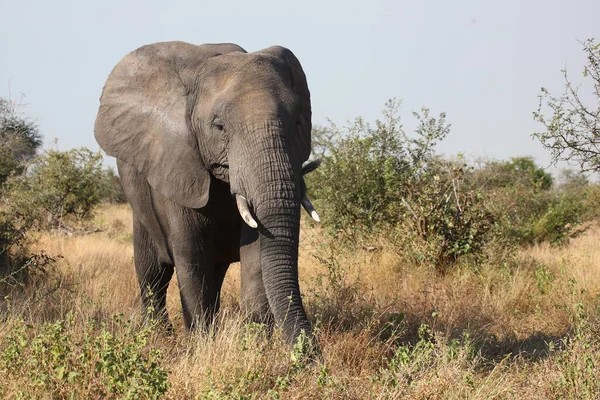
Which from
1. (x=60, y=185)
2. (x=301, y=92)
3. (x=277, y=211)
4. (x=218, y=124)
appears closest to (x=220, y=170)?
(x=218, y=124)

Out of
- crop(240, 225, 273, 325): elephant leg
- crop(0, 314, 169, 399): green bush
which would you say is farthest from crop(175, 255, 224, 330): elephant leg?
crop(0, 314, 169, 399): green bush

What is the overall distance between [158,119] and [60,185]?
437 inches

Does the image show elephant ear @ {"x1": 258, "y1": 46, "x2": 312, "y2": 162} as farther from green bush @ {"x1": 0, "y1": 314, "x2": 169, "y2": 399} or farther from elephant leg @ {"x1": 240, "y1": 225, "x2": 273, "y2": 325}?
green bush @ {"x1": 0, "y1": 314, "x2": 169, "y2": 399}

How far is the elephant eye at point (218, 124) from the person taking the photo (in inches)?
218

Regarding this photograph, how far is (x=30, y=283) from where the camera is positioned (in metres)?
8.02

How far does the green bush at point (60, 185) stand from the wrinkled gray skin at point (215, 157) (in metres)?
9.55

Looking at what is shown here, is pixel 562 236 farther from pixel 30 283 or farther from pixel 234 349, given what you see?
pixel 234 349

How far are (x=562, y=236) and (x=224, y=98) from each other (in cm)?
975

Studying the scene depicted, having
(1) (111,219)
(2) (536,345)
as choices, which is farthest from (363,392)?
(1) (111,219)

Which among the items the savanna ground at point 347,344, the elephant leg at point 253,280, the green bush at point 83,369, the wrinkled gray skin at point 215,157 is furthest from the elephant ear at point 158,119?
the green bush at point 83,369

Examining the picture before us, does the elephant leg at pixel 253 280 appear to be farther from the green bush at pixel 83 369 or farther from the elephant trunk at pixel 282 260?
the green bush at pixel 83 369

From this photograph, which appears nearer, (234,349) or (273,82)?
(234,349)

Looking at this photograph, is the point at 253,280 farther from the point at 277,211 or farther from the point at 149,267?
the point at 149,267

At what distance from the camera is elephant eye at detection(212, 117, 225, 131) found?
553 cm
